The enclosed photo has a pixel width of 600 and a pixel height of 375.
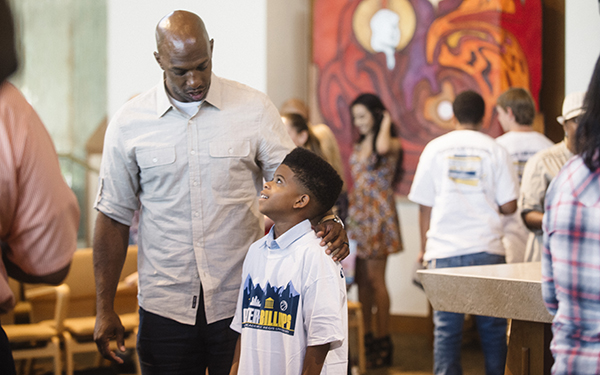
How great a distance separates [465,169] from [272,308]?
1.76 m

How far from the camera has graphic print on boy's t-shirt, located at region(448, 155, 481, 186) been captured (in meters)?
3.09

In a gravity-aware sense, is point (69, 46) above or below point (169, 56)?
above

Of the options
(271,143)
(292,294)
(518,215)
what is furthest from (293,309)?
(518,215)

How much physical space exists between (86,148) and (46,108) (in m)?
0.49

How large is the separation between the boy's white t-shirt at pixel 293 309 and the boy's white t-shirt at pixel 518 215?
6.94 ft

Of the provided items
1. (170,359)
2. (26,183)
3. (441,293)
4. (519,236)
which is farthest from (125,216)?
(519,236)

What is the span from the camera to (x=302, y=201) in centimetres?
177

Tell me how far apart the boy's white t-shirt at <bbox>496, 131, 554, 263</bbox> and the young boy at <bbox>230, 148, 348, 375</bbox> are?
81.9 inches

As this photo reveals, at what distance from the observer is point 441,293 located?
6.93 ft

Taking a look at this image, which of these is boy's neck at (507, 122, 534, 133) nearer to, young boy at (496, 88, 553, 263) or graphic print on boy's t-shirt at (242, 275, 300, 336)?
young boy at (496, 88, 553, 263)

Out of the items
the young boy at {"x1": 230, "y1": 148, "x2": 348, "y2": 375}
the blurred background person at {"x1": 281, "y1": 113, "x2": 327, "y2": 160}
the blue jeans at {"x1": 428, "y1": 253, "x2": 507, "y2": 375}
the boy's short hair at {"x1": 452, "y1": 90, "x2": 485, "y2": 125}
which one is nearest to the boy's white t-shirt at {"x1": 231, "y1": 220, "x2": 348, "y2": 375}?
the young boy at {"x1": 230, "y1": 148, "x2": 348, "y2": 375}

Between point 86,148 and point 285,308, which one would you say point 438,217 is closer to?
point 285,308

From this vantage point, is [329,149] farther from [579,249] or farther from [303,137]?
[579,249]

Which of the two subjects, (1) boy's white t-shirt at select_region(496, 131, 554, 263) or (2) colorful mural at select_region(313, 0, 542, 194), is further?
(2) colorful mural at select_region(313, 0, 542, 194)
